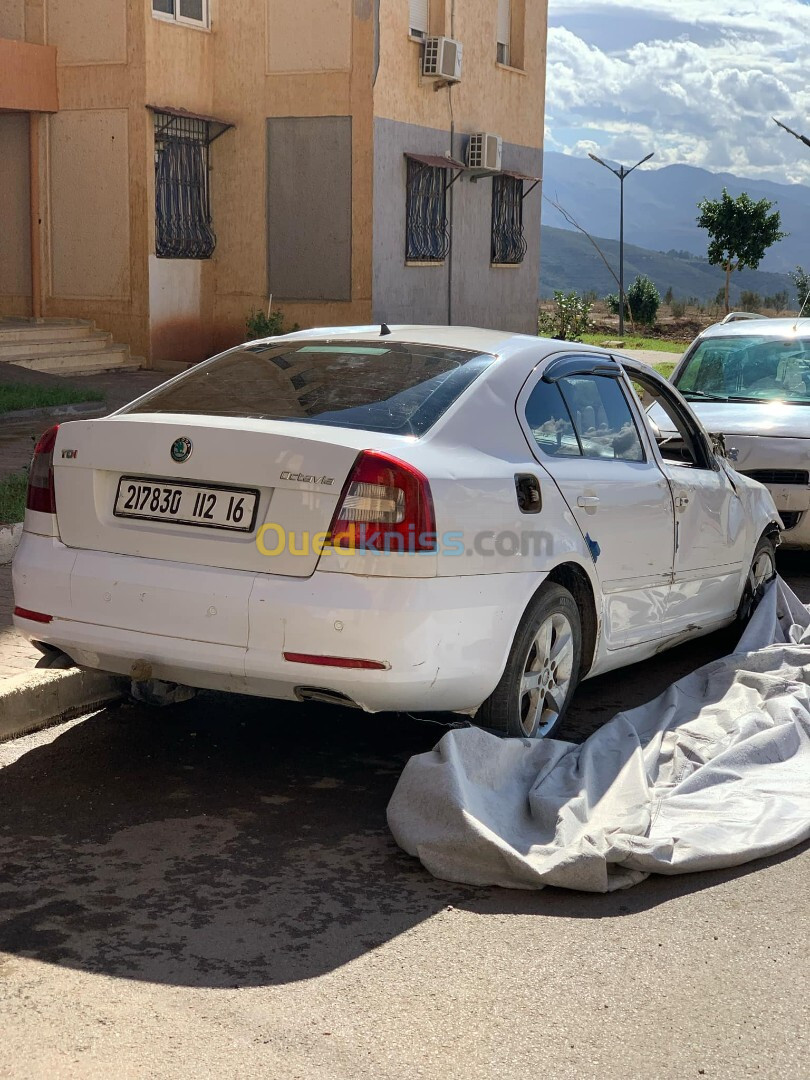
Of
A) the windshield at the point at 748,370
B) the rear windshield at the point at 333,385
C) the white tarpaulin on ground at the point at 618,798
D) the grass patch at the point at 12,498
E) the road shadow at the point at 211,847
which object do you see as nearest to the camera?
the road shadow at the point at 211,847

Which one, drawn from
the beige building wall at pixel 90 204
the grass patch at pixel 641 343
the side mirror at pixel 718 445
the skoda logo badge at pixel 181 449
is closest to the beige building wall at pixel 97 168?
the beige building wall at pixel 90 204

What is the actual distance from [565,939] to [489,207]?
22804 millimetres

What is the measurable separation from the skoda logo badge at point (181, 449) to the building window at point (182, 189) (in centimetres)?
1603

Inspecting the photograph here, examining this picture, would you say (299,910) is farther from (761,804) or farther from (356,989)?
(761,804)

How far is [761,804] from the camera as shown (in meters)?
4.84

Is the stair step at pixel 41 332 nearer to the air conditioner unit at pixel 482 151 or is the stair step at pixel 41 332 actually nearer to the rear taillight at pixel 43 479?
the air conditioner unit at pixel 482 151

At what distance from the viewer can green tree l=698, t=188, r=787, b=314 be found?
40969 mm

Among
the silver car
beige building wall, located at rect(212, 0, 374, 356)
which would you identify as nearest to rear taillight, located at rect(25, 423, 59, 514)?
the silver car

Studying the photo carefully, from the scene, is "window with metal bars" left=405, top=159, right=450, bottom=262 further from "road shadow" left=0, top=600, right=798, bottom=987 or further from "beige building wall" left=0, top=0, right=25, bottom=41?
"road shadow" left=0, top=600, right=798, bottom=987

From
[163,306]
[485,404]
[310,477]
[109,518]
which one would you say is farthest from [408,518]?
[163,306]

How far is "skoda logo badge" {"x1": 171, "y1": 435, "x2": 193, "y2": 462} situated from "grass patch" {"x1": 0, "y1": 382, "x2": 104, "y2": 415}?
9.50m

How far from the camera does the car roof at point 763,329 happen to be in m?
11.4

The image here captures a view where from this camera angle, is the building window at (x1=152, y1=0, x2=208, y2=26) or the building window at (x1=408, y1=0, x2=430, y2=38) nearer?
the building window at (x1=152, y1=0, x2=208, y2=26)

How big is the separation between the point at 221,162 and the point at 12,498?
537 inches
